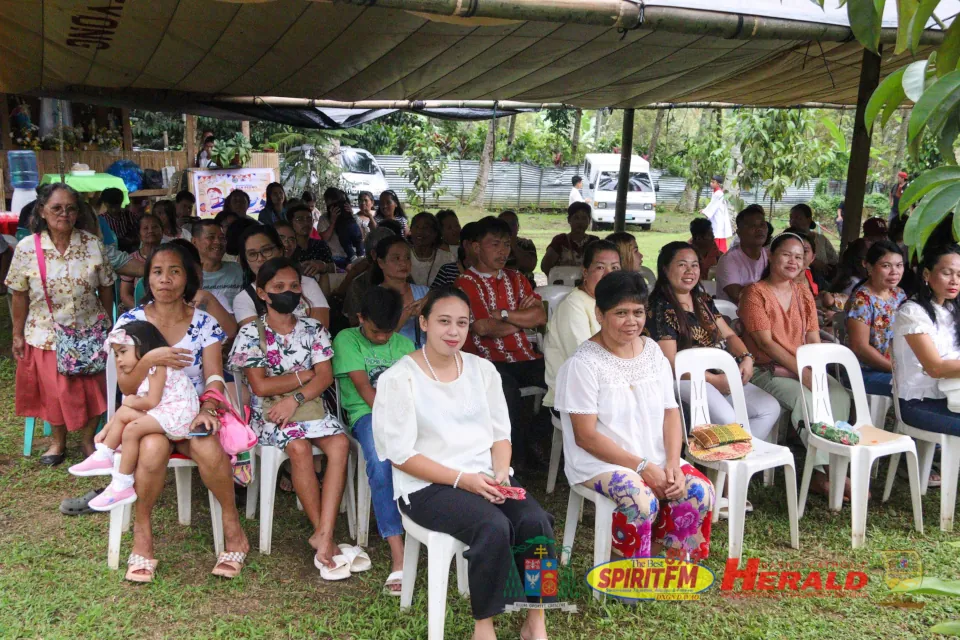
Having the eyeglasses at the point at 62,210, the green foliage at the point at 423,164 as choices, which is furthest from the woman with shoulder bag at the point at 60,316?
the green foliage at the point at 423,164

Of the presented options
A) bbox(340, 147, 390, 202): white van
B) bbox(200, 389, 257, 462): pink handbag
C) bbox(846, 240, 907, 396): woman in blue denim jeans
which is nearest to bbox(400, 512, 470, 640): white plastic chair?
bbox(200, 389, 257, 462): pink handbag

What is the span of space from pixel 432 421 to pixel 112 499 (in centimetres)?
136

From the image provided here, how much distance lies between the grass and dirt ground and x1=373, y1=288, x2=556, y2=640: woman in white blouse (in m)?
0.42

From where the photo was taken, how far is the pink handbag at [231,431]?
11.0 feet

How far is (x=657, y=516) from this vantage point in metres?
3.27

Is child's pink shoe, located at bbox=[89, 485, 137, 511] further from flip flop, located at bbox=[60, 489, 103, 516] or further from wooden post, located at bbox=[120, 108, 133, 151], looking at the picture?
wooden post, located at bbox=[120, 108, 133, 151]

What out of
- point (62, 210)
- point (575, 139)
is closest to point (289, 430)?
point (62, 210)

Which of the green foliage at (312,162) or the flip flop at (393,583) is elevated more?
the green foliage at (312,162)

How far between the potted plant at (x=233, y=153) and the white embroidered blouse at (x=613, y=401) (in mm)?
11898

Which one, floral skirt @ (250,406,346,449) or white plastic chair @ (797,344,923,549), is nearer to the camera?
floral skirt @ (250,406,346,449)

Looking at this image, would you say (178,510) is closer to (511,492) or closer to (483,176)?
(511,492)

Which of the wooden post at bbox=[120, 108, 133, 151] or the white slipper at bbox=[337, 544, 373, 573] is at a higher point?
the wooden post at bbox=[120, 108, 133, 151]

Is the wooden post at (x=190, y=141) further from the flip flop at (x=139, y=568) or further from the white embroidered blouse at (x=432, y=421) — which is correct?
the white embroidered blouse at (x=432, y=421)

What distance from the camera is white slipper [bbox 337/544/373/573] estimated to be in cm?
340
